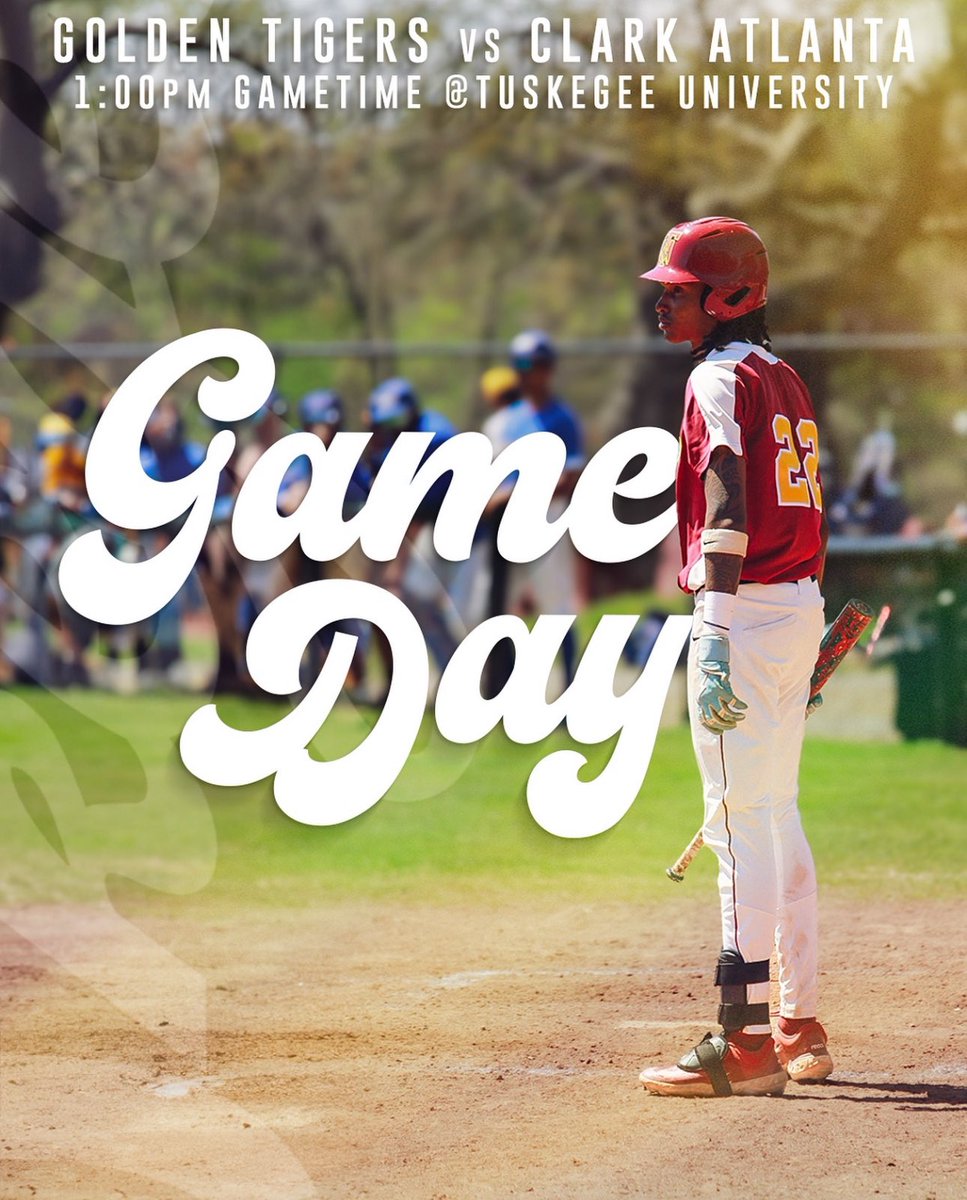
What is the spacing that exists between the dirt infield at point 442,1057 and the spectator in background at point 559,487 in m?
4.81

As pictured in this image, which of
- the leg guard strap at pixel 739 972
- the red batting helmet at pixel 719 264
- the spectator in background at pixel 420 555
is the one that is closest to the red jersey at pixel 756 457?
the red batting helmet at pixel 719 264

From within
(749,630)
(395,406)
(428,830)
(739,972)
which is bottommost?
(428,830)

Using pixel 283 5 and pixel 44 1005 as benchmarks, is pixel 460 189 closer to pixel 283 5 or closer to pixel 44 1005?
pixel 283 5

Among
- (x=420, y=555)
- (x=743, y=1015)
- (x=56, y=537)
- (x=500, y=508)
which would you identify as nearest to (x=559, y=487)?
(x=500, y=508)

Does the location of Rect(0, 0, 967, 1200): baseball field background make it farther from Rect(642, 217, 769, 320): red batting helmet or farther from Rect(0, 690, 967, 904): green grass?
Rect(642, 217, 769, 320): red batting helmet

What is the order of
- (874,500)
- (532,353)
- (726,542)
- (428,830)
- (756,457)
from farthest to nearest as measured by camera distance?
(532,353) → (874,500) → (428,830) → (756,457) → (726,542)

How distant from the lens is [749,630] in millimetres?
A: 4621

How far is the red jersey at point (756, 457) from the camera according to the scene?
4.55 m

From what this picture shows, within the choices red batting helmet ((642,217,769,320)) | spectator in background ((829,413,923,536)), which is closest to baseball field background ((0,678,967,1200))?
spectator in background ((829,413,923,536))

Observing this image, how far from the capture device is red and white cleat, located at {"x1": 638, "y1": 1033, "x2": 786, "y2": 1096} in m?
4.61

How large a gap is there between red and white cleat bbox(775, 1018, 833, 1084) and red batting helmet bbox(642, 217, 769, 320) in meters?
1.92

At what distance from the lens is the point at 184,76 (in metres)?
22.4

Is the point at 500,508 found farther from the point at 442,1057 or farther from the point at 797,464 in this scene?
the point at 797,464

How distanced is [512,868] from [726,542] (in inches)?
157
